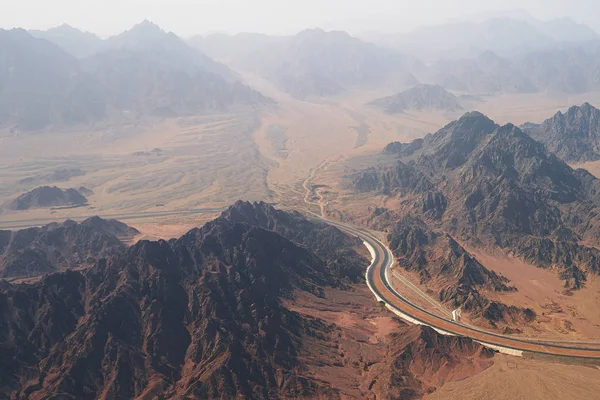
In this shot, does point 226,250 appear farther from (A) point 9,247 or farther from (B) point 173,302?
(A) point 9,247

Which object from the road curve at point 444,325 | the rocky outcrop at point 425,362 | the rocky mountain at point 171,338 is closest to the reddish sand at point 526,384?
the rocky outcrop at point 425,362

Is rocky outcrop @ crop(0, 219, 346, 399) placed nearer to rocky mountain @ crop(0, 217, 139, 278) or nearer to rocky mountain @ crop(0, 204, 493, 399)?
rocky mountain @ crop(0, 204, 493, 399)

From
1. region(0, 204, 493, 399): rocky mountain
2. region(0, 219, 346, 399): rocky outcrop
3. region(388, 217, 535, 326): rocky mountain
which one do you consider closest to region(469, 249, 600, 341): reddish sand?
region(388, 217, 535, 326): rocky mountain

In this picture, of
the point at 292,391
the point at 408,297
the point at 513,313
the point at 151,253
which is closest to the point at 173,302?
the point at 151,253

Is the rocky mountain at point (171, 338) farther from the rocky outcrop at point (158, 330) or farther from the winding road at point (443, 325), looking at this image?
the winding road at point (443, 325)

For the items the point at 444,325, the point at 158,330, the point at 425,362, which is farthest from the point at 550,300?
the point at 158,330
